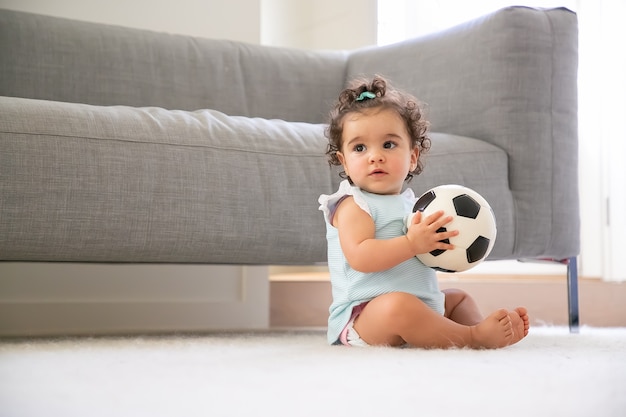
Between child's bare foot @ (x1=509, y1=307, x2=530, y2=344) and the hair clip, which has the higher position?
the hair clip

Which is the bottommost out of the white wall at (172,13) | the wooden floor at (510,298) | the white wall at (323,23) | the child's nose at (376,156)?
the wooden floor at (510,298)

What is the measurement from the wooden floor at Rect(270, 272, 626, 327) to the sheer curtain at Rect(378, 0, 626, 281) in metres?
0.11

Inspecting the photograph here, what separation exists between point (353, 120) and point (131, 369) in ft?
1.99

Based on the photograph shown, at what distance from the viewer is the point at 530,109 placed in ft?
6.10

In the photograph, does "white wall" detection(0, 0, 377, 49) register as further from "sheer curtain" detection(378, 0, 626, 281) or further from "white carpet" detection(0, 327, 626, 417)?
"white carpet" detection(0, 327, 626, 417)

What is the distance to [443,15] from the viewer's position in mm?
2912

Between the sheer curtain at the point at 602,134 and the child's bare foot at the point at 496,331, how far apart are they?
1.40 meters

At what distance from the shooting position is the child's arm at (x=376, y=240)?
1.26 metres

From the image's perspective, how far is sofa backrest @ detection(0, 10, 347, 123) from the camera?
2027mm

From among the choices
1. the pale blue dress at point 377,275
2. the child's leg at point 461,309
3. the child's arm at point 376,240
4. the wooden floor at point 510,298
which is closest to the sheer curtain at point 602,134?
the wooden floor at point 510,298

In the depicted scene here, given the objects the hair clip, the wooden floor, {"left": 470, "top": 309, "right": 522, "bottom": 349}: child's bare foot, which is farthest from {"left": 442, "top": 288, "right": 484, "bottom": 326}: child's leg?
the wooden floor

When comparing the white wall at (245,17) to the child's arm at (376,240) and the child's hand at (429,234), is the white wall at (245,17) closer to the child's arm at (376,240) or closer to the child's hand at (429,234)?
the child's arm at (376,240)

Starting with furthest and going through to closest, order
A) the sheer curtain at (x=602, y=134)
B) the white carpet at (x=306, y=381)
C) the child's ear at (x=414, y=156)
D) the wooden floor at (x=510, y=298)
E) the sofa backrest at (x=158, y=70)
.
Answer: the sheer curtain at (x=602, y=134)
the wooden floor at (x=510, y=298)
the sofa backrest at (x=158, y=70)
the child's ear at (x=414, y=156)
the white carpet at (x=306, y=381)

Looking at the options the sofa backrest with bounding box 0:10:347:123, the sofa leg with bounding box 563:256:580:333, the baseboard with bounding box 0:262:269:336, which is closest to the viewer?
the sofa leg with bounding box 563:256:580:333
